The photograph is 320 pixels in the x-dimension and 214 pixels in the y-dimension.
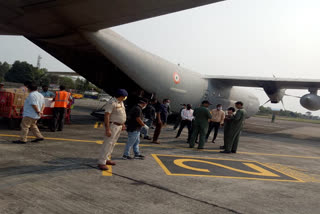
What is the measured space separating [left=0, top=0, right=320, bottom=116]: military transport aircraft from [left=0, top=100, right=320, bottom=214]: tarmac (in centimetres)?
366

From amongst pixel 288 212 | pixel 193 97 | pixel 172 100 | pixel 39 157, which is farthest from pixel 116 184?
pixel 193 97

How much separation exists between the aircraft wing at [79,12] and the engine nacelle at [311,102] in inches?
689

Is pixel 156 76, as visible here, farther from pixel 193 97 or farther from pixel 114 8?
pixel 114 8

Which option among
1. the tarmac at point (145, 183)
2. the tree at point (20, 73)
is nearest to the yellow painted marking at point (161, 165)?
the tarmac at point (145, 183)

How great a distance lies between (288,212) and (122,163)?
12.9 feet

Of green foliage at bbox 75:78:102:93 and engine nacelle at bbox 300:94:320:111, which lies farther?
green foliage at bbox 75:78:102:93

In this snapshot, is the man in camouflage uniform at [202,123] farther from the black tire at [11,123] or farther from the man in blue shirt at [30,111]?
the black tire at [11,123]

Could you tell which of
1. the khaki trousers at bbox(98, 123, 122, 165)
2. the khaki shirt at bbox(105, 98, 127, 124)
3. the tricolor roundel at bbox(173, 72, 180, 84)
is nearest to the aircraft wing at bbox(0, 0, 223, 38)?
the khaki shirt at bbox(105, 98, 127, 124)

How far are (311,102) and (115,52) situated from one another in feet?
51.4

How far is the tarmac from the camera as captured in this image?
3959 millimetres

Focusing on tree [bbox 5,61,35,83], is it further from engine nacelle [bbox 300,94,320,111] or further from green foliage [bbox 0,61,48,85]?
engine nacelle [bbox 300,94,320,111]

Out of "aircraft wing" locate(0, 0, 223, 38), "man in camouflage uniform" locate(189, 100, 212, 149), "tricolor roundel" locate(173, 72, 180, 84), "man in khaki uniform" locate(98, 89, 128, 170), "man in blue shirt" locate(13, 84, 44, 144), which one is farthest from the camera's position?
"tricolor roundel" locate(173, 72, 180, 84)

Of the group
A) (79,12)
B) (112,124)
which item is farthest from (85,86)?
(112,124)

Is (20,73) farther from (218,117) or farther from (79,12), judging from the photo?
(79,12)
